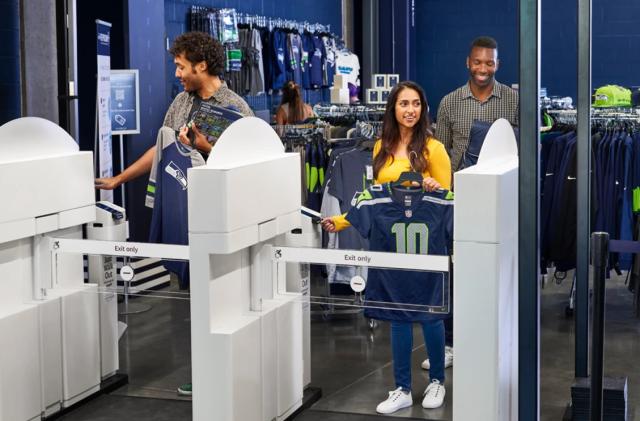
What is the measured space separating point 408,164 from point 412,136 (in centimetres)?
14

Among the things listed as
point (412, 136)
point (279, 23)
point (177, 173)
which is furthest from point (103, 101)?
point (279, 23)

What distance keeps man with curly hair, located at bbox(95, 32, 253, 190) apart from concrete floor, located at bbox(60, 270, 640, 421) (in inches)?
49.0

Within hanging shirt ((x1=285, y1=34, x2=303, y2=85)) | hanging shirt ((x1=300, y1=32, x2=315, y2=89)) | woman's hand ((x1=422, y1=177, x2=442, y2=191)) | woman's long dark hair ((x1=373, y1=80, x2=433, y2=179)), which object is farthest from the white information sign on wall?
hanging shirt ((x1=300, y1=32, x2=315, y2=89))

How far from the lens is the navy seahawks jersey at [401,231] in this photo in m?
4.26

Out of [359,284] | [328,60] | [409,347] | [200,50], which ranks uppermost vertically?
[328,60]

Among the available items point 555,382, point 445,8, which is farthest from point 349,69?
point 555,382

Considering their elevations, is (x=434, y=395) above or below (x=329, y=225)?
below

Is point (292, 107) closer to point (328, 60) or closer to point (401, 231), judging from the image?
point (328, 60)

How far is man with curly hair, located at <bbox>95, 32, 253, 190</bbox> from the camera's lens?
15.7ft

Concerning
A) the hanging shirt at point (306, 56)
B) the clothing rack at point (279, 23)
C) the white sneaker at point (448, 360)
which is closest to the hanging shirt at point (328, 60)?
the clothing rack at point (279, 23)

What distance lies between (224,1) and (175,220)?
230 inches

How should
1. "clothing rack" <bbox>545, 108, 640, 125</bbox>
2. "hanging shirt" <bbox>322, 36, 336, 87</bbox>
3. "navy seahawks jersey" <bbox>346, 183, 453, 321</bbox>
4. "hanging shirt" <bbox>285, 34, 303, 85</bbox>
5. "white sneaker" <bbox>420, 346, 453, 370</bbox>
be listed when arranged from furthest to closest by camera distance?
"hanging shirt" <bbox>322, 36, 336, 87</bbox>
"hanging shirt" <bbox>285, 34, 303, 85</bbox>
"clothing rack" <bbox>545, 108, 640, 125</bbox>
"white sneaker" <bbox>420, 346, 453, 370</bbox>
"navy seahawks jersey" <bbox>346, 183, 453, 321</bbox>

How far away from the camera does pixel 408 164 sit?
4.83 meters

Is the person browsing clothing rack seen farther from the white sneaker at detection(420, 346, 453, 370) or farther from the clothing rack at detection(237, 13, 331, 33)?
the white sneaker at detection(420, 346, 453, 370)
